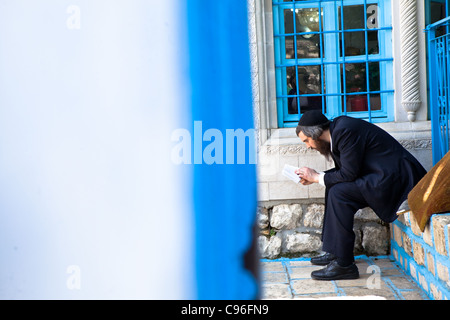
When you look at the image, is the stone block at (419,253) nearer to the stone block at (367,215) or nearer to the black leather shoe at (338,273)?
the black leather shoe at (338,273)

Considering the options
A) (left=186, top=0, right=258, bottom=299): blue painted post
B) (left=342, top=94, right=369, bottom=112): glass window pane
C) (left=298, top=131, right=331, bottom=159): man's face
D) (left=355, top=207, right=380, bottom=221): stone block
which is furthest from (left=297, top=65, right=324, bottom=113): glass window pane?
(left=186, top=0, right=258, bottom=299): blue painted post

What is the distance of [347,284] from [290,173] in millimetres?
879

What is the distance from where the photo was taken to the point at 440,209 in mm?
2850

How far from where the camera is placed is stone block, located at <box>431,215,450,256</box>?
264cm

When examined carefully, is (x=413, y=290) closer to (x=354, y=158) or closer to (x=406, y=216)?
(x=406, y=216)

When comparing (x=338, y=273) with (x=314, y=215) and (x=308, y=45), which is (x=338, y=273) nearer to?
(x=314, y=215)

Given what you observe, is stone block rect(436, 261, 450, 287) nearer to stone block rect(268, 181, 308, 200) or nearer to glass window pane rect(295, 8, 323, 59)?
stone block rect(268, 181, 308, 200)

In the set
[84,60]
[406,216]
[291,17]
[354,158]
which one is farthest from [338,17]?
[84,60]

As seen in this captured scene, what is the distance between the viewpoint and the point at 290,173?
3959 mm

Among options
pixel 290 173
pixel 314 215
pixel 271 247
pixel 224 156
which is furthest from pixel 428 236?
pixel 224 156

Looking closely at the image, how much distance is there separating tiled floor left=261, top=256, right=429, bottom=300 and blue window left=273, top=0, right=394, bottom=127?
1.14 meters

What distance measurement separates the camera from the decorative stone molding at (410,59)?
4.12m

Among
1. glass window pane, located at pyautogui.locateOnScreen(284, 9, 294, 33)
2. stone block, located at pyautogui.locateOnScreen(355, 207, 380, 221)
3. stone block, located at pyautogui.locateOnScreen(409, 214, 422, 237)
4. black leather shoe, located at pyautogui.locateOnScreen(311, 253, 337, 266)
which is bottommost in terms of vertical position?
black leather shoe, located at pyautogui.locateOnScreen(311, 253, 337, 266)

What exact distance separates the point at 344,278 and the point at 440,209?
1023 mm
